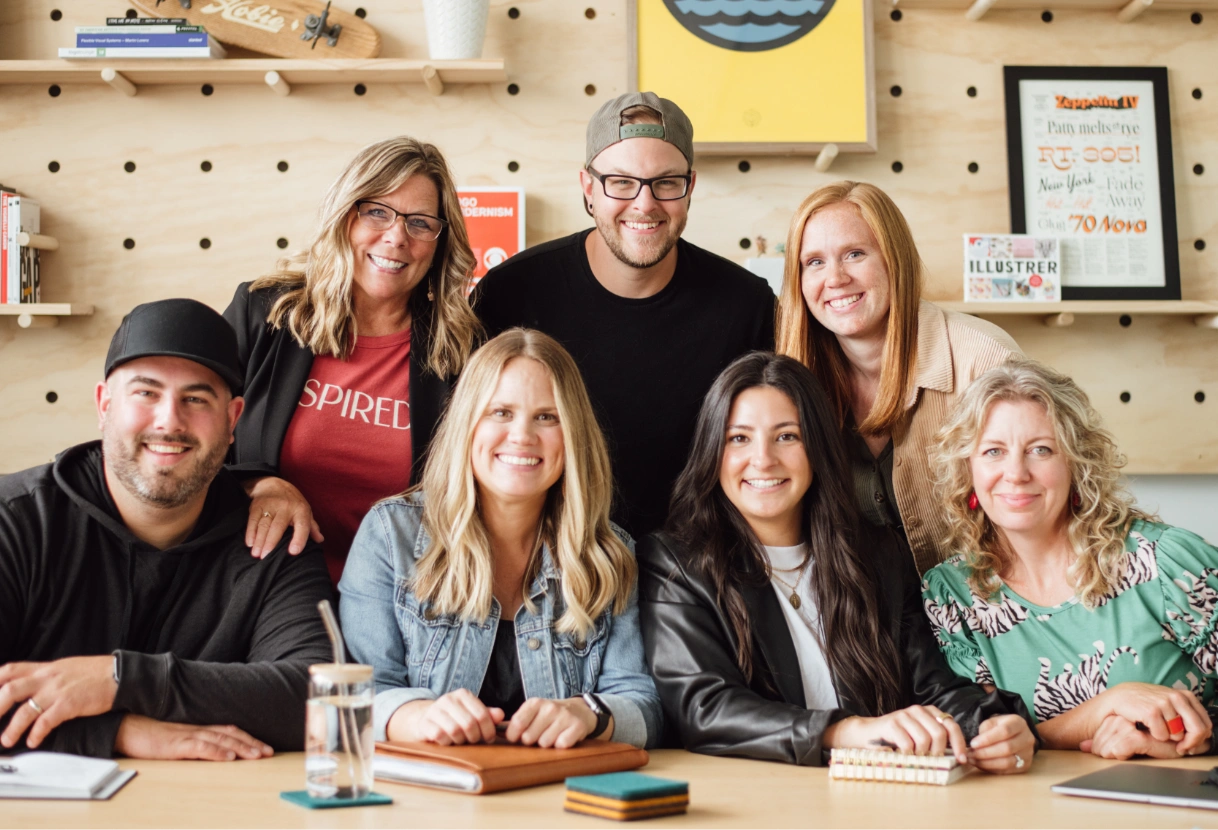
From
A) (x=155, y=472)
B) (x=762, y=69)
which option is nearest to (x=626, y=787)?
(x=155, y=472)

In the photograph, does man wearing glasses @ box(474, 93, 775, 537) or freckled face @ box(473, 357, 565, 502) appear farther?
man wearing glasses @ box(474, 93, 775, 537)

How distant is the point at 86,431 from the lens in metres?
3.12

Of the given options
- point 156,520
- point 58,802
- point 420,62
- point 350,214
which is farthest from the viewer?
point 420,62

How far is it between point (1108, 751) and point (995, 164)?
197 cm

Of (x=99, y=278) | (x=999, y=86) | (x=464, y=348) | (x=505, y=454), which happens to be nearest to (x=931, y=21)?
(x=999, y=86)

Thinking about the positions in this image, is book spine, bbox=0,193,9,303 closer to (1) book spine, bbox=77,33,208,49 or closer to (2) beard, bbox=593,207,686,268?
(1) book spine, bbox=77,33,208,49

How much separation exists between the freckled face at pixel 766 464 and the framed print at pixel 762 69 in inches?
51.4

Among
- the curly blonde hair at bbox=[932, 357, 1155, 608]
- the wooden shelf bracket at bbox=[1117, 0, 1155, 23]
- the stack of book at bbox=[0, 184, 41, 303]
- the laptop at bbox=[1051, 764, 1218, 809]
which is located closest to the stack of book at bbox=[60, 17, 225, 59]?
the stack of book at bbox=[0, 184, 41, 303]

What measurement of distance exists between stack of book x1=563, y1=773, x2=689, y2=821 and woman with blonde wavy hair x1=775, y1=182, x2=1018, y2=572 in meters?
1.01

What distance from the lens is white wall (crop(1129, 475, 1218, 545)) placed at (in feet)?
10.5

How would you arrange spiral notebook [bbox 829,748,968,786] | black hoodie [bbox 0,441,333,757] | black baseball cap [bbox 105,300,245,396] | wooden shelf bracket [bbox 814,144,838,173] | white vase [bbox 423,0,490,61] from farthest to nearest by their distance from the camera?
wooden shelf bracket [bbox 814,144,838,173], white vase [bbox 423,0,490,61], black baseball cap [bbox 105,300,245,396], black hoodie [bbox 0,441,333,757], spiral notebook [bbox 829,748,968,786]

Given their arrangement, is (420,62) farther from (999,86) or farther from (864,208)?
(999,86)

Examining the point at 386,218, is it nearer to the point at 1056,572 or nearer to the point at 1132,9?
the point at 1056,572

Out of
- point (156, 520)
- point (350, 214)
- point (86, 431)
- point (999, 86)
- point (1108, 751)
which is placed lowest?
point (1108, 751)
